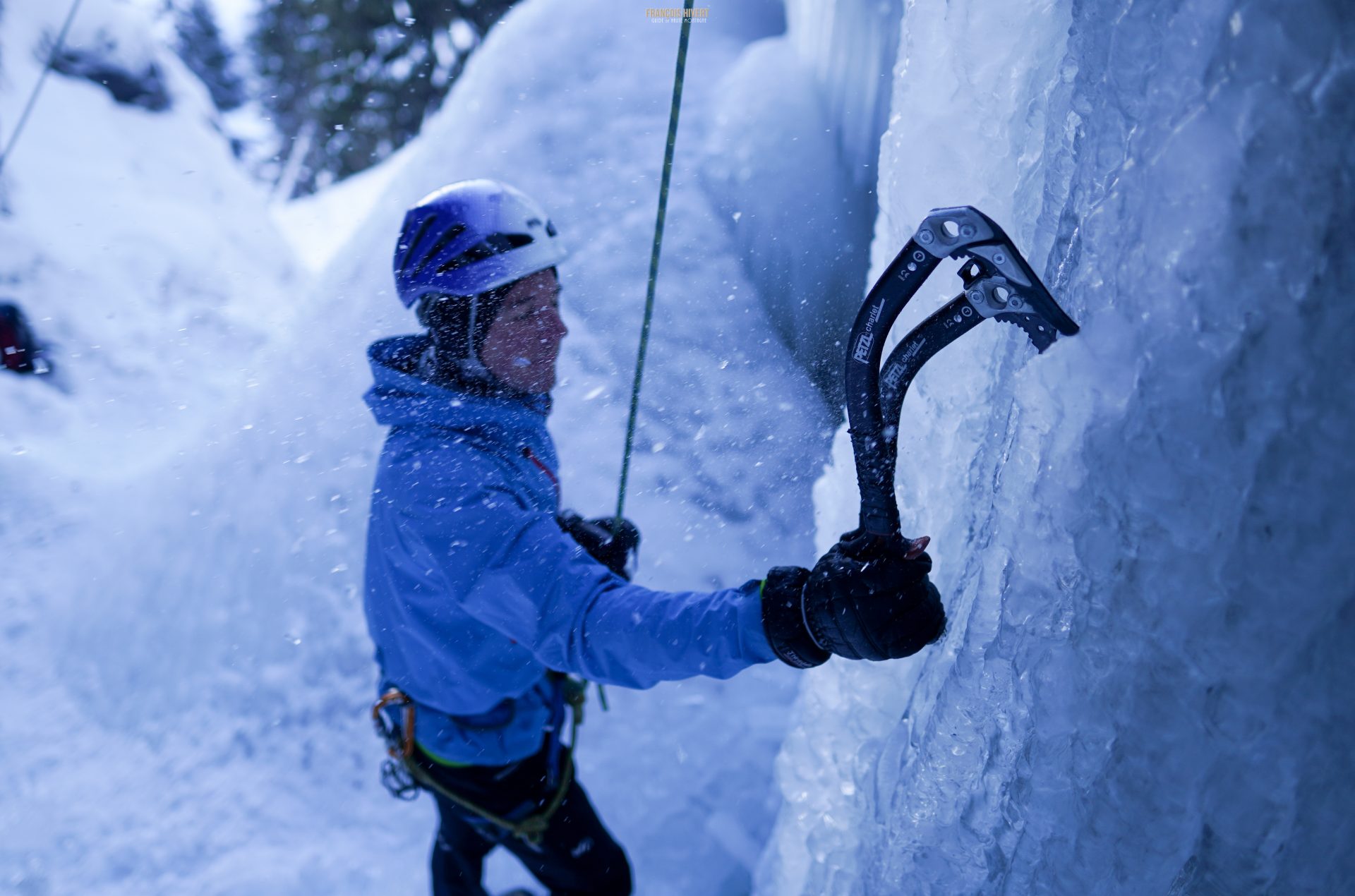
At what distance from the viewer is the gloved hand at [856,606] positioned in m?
0.91

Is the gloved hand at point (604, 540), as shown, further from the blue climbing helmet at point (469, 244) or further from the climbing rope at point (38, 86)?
the climbing rope at point (38, 86)

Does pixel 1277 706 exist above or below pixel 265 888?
above

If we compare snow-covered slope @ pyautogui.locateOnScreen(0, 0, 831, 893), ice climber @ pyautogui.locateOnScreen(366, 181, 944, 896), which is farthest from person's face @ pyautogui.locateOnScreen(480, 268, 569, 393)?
snow-covered slope @ pyautogui.locateOnScreen(0, 0, 831, 893)

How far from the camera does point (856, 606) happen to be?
35.8 inches

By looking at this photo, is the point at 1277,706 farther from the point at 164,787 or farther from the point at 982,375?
the point at 164,787

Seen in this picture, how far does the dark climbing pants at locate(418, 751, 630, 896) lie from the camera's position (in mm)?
1739

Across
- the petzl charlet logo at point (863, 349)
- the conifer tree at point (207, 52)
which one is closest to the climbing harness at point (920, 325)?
the petzl charlet logo at point (863, 349)

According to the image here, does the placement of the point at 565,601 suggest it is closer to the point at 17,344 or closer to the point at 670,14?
the point at 670,14

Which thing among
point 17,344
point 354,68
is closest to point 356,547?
point 17,344

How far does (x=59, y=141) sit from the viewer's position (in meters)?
9.06

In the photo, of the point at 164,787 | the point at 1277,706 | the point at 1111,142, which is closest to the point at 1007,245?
the point at 1111,142

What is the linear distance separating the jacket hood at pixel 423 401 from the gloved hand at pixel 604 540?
0.40 metres

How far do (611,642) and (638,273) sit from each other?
124 inches

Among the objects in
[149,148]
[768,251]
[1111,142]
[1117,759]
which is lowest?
[149,148]
